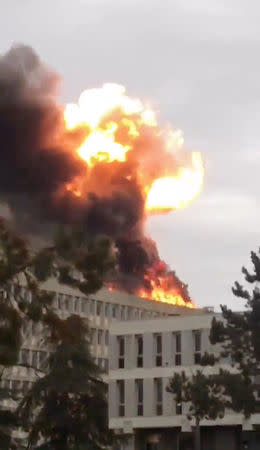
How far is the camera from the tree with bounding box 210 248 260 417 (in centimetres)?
6288

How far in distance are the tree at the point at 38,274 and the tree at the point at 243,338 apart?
32.6 m

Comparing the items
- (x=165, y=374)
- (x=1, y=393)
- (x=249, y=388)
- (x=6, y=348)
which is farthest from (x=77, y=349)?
(x=165, y=374)

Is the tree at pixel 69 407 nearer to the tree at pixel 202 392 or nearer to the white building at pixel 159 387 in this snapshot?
the tree at pixel 202 392

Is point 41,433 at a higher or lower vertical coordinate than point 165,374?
lower

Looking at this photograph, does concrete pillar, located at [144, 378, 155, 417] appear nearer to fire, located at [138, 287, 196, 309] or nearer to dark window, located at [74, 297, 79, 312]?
dark window, located at [74, 297, 79, 312]

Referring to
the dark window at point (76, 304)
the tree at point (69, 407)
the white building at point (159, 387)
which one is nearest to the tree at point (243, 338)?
the tree at point (69, 407)

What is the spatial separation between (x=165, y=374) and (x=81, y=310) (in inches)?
1528

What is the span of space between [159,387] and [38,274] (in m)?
62.0

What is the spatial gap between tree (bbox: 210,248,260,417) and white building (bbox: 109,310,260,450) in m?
23.9

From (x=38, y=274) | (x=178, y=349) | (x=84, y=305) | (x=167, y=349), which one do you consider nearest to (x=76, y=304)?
(x=84, y=305)

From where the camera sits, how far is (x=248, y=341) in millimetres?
63844

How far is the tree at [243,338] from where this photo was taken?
206 ft

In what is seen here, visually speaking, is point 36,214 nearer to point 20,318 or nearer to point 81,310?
point 81,310

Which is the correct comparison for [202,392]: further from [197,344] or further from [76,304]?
[76,304]
